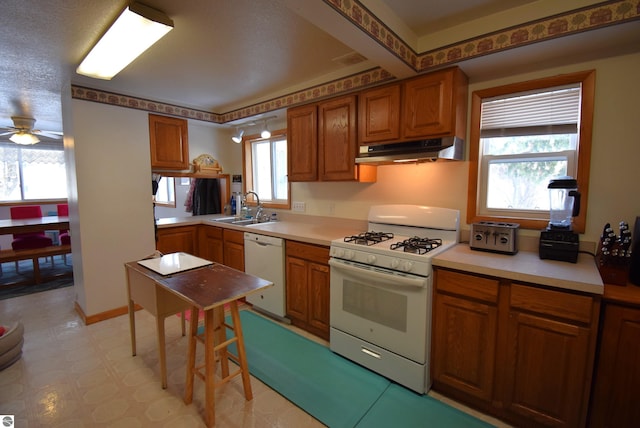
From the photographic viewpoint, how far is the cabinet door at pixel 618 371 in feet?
4.65

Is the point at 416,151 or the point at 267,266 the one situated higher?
the point at 416,151

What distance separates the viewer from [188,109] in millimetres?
3779

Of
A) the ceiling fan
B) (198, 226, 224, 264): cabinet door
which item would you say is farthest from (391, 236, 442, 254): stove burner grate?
the ceiling fan

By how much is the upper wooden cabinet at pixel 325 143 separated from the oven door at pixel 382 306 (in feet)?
3.10

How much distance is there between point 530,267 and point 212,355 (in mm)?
1913

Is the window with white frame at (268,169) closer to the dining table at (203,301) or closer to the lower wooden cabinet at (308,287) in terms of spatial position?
the lower wooden cabinet at (308,287)

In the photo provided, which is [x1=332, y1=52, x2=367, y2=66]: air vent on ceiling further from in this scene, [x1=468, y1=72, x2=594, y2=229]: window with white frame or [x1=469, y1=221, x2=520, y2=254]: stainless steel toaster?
[x1=469, y1=221, x2=520, y2=254]: stainless steel toaster

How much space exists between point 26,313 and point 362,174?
394 centimetres

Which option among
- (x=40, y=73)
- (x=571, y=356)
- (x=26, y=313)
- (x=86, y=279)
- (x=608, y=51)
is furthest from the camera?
(x=26, y=313)

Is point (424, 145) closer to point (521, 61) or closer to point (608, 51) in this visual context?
point (521, 61)

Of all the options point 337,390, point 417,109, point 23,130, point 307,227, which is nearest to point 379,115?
point 417,109

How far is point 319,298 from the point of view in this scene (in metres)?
2.61

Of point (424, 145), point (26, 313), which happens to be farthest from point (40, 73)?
point (424, 145)

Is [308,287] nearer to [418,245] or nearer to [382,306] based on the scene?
[382,306]
